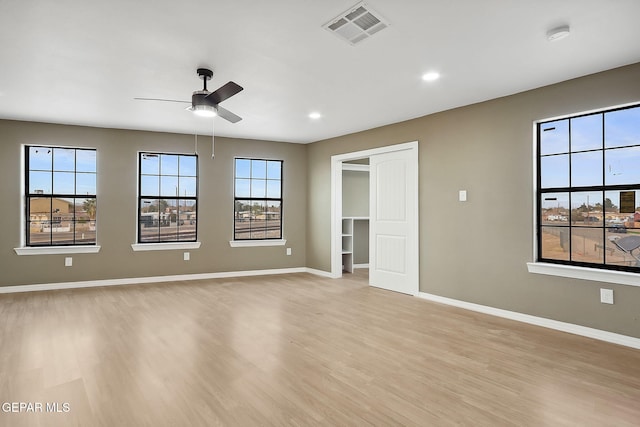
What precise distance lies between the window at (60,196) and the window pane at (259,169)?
2.69 meters

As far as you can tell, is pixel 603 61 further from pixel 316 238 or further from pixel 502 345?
pixel 316 238

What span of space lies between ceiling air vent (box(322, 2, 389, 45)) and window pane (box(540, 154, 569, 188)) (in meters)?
2.51

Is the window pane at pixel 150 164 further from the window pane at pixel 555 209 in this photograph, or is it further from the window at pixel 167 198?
the window pane at pixel 555 209

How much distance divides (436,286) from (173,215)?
4.62m

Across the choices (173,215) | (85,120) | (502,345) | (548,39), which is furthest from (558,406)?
(85,120)

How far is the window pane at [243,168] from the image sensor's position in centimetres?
721

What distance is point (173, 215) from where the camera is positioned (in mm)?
6715

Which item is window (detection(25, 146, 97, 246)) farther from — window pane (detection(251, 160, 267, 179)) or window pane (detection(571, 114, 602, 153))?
window pane (detection(571, 114, 602, 153))

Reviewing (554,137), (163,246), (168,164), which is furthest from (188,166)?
(554,137)

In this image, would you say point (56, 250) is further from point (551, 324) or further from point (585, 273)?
point (585, 273)

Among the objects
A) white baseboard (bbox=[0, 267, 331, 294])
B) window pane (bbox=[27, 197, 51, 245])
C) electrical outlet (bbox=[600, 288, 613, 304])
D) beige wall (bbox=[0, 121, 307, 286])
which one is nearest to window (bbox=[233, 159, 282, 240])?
beige wall (bbox=[0, 121, 307, 286])

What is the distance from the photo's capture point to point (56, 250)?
584cm

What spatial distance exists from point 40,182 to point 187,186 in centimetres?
219

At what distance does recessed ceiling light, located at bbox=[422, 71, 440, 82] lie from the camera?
3693 millimetres
